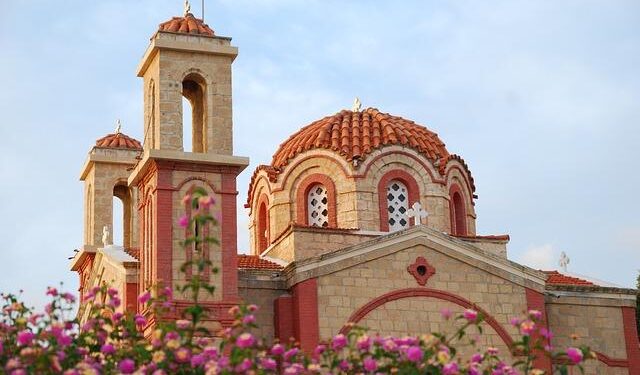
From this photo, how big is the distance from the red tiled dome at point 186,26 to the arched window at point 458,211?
8205mm

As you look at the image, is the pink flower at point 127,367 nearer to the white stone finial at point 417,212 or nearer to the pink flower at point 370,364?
the pink flower at point 370,364

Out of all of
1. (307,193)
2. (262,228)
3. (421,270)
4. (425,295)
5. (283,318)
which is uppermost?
(307,193)

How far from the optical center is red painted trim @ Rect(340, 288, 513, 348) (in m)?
21.7

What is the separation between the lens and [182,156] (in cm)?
2105

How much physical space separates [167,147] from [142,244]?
201 cm

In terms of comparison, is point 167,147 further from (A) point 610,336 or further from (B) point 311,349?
(A) point 610,336

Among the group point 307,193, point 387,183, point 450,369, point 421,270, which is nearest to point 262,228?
point 307,193

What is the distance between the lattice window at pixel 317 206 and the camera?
1048 inches

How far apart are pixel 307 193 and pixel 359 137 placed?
1859 mm

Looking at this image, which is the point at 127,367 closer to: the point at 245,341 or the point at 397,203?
the point at 245,341

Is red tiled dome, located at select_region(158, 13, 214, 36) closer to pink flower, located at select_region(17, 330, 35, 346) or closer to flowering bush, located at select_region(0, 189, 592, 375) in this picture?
flowering bush, located at select_region(0, 189, 592, 375)

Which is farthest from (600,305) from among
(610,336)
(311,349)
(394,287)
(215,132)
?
(215,132)

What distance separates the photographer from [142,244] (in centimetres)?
2177

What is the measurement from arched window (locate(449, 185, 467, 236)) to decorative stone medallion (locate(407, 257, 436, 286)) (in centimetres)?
527
